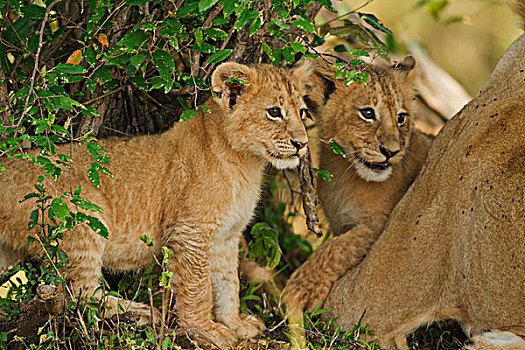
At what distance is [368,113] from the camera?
425cm

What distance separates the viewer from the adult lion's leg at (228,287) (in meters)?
3.95

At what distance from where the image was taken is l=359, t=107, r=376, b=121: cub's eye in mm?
4238

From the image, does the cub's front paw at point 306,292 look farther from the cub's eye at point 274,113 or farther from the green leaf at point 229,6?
the green leaf at point 229,6

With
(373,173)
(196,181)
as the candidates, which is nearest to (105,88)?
(196,181)

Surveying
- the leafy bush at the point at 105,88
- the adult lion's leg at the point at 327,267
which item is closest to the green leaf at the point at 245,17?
the leafy bush at the point at 105,88

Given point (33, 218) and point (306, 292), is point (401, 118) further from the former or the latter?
point (33, 218)

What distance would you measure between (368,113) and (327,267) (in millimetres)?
980

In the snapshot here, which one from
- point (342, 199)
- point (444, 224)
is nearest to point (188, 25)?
point (342, 199)

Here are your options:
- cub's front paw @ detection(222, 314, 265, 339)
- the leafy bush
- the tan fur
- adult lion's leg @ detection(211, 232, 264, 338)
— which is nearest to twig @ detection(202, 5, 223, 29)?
the leafy bush

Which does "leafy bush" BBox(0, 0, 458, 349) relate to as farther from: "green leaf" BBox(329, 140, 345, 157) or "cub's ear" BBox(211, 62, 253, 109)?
"green leaf" BBox(329, 140, 345, 157)

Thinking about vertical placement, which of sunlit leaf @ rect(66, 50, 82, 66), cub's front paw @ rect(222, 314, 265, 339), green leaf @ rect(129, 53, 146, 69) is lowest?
cub's front paw @ rect(222, 314, 265, 339)

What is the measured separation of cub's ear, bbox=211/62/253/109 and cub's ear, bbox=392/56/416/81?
1.21 metres

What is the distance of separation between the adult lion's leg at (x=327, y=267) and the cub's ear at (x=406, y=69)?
1020mm

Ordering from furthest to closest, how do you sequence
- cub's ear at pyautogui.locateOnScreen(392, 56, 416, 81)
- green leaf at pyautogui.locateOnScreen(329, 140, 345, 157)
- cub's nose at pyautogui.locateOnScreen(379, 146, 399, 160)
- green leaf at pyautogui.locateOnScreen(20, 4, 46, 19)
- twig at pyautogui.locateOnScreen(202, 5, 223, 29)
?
1. cub's ear at pyautogui.locateOnScreen(392, 56, 416, 81)
2. cub's nose at pyautogui.locateOnScreen(379, 146, 399, 160)
3. green leaf at pyautogui.locateOnScreen(329, 140, 345, 157)
4. twig at pyautogui.locateOnScreen(202, 5, 223, 29)
5. green leaf at pyautogui.locateOnScreen(20, 4, 46, 19)
